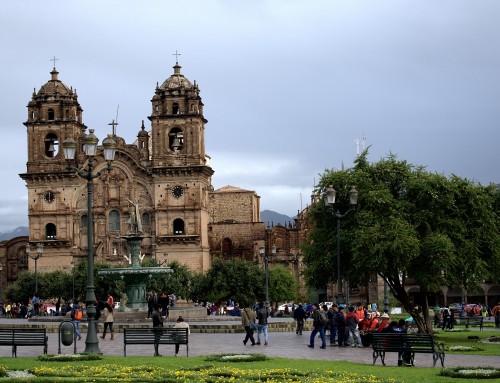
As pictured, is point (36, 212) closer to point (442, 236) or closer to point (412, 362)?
point (442, 236)

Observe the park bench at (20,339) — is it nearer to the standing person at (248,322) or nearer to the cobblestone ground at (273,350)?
the cobblestone ground at (273,350)

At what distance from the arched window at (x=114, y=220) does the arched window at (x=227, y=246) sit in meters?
12.9

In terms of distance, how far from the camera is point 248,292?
80812 mm

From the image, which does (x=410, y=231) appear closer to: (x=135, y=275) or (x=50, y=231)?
(x=135, y=275)

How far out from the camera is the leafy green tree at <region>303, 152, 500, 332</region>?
3566 cm

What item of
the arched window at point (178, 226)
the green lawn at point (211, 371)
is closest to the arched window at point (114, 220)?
the arched window at point (178, 226)

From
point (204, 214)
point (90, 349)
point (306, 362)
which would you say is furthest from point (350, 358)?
point (204, 214)

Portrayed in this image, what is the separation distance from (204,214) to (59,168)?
12477mm

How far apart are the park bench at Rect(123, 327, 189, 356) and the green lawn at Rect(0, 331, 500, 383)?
1.05 metres

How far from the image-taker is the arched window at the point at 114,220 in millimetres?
89500

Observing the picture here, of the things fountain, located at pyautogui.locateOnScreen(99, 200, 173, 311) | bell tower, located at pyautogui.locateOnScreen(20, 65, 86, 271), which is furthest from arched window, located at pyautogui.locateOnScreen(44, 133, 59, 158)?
fountain, located at pyautogui.locateOnScreen(99, 200, 173, 311)

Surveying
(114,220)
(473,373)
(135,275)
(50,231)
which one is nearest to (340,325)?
(473,373)

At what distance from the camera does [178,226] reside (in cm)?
8825

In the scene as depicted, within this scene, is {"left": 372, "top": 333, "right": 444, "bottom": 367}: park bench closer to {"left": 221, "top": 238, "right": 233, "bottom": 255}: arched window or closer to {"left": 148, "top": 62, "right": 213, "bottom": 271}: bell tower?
{"left": 148, "top": 62, "right": 213, "bottom": 271}: bell tower
